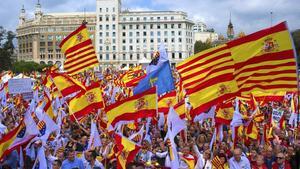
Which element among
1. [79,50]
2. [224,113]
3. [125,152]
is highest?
[79,50]

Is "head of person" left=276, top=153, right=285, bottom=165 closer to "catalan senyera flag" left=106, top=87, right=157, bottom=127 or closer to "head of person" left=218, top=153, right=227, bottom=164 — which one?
"head of person" left=218, top=153, right=227, bottom=164

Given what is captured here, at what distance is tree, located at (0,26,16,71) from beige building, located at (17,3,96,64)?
3973 cm

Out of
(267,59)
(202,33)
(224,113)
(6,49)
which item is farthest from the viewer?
(202,33)

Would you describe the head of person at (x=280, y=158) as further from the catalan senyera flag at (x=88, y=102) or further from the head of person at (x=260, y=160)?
the catalan senyera flag at (x=88, y=102)

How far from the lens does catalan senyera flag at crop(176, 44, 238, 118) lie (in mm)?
8953

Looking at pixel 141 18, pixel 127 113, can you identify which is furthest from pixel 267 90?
pixel 141 18

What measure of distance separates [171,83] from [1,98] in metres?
8.48

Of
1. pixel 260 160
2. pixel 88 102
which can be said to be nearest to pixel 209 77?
pixel 260 160

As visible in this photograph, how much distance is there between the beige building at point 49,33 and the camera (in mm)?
135750

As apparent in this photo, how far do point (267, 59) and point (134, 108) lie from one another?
2.61 m

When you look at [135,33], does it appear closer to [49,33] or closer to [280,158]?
[49,33]

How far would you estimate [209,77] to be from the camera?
9.09 meters

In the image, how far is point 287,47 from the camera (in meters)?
8.14

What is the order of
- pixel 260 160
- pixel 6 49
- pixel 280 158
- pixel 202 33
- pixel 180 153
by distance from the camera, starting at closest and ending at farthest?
pixel 260 160 < pixel 280 158 < pixel 180 153 < pixel 6 49 < pixel 202 33
